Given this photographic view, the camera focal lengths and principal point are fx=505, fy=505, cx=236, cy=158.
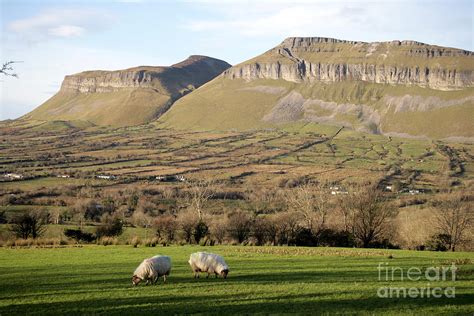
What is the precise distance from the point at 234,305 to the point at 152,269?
20.5 ft

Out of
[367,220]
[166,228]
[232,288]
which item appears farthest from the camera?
[166,228]

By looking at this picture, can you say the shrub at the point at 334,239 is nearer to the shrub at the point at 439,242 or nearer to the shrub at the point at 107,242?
the shrub at the point at 439,242

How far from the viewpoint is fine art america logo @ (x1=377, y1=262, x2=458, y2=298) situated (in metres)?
20.5

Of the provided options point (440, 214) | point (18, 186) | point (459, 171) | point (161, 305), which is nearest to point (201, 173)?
point (18, 186)

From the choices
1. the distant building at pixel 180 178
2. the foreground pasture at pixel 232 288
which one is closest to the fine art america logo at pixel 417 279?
the foreground pasture at pixel 232 288

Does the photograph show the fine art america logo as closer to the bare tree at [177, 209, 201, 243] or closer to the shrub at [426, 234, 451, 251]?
the shrub at [426, 234, 451, 251]

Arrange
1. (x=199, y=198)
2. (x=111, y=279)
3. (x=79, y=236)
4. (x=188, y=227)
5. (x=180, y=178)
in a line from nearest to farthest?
(x=111, y=279) → (x=79, y=236) → (x=188, y=227) → (x=199, y=198) → (x=180, y=178)

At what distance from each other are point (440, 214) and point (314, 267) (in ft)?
155

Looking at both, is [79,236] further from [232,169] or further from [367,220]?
[232,169]

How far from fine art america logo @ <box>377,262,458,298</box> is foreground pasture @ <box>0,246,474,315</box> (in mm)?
346

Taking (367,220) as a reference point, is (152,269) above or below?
above

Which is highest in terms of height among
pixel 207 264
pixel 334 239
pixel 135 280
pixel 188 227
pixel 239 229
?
pixel 207 264

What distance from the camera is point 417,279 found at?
24.2 meters

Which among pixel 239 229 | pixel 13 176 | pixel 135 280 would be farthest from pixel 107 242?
pixel 13 176
